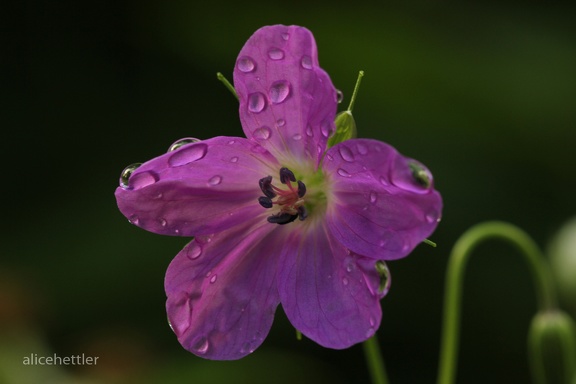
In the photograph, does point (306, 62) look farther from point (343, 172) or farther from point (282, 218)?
point (282, 218)

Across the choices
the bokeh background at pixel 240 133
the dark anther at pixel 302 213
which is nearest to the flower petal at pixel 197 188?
the dark anther at pixel 302 213

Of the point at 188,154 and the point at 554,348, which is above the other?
the point at 188,154

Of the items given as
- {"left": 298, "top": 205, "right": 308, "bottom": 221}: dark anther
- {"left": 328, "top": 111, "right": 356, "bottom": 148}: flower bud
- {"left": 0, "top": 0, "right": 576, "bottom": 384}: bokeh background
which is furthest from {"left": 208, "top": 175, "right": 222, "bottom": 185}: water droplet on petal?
{"left": 0, "top": 0, "right": 576, "bottom": 384}: bokeh background

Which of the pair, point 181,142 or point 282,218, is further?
point 282,218

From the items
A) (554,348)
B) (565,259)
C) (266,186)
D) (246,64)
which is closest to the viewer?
(246,64)

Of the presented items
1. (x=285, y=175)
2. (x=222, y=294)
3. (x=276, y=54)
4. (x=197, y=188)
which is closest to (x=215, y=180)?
(x=197, y=188)

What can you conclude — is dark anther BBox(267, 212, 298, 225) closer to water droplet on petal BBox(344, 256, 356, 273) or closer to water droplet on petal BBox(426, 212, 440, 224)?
water droplet on petal BBox(344, 256, 356, 273)

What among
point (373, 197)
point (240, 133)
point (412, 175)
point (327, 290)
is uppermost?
point (412, 175)
